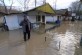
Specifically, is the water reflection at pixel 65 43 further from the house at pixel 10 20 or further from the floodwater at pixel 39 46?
the house at pixel 10 20

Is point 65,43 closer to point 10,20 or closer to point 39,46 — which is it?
point 39,46

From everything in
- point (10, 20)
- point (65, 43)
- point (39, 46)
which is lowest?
point (65, 43)

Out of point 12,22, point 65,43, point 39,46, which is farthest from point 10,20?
point 39,46

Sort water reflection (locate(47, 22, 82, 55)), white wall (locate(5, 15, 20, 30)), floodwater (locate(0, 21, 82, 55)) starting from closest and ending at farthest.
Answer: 1. floodwater (locate(0, 21, 82, 55))
2. water reflection (locate(47, 22, 82, 55))
3. white wall (locate(5, 15, 20, 30))

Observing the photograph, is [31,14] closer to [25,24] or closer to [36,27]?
[36,27]

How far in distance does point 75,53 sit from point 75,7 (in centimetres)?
6786

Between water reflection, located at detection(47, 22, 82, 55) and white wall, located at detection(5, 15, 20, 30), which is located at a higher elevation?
white wall, located at detection(5, 15, 20, 30)

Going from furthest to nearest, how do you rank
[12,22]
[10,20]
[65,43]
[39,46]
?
[12,22]
[10,20]
[65,43]
[39,46]

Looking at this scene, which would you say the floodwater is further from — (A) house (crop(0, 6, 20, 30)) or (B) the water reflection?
(A) house (crop(0, 6, 20, 30))

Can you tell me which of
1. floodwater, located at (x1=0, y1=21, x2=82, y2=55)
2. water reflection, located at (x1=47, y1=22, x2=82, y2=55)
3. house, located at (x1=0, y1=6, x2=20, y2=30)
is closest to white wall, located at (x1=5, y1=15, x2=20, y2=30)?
house, located at (x1=0, y1=6, x2=20, y2=30)

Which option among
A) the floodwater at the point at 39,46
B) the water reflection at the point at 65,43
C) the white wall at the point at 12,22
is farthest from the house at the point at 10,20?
the floodwater at the point at 39,46

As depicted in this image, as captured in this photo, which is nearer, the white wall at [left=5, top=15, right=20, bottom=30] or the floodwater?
the floodwater

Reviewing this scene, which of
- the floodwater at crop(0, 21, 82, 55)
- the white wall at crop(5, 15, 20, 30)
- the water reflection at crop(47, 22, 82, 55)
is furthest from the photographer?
the white wall at crop(5, 15, 20, 30)

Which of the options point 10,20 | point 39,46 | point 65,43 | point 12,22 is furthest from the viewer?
point 12,22
